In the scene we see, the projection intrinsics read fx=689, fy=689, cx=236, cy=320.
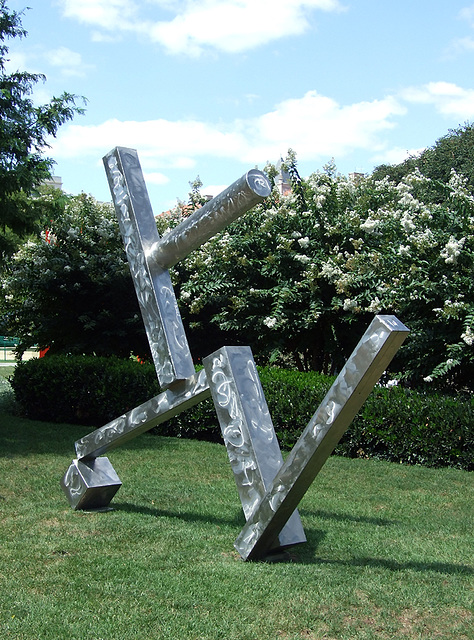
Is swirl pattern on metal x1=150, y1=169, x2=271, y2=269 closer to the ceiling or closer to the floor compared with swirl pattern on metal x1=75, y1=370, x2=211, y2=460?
closer to the ceiling

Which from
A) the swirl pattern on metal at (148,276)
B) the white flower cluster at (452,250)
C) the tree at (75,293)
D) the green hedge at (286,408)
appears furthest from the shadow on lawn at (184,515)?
the tree at (75,293)

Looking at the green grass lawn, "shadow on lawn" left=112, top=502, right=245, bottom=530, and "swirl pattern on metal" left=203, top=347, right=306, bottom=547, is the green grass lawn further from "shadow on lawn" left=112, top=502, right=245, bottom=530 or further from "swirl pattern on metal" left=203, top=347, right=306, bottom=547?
"swirl pattern on metal" left=203, top=347, right=306, bottom=547

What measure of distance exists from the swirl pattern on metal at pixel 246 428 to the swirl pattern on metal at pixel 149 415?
0.54 ft

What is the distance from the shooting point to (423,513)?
5730 mm

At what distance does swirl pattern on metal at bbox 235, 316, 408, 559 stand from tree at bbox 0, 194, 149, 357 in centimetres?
763

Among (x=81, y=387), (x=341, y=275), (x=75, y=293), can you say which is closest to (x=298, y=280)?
(x=341, y=275)

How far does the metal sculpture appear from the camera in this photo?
11.8 ft

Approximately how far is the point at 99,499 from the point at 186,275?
259 inches

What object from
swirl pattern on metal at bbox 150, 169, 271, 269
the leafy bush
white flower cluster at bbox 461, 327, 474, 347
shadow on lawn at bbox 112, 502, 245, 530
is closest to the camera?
swirl pattern on metal at bbox 150, 169, 271, 269

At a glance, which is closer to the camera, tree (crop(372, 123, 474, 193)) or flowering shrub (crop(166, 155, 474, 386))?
flowering shrub (crop(166, 155, 474, 386))

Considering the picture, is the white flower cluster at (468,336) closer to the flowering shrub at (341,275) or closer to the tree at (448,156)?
the flowering shrub at (341,275)

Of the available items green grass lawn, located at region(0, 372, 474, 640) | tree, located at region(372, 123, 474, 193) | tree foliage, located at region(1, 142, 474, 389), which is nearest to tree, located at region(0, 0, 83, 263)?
tree foliage, located at region(1, 142, 474, 389)

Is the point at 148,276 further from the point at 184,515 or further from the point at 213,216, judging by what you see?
the point at 184,515

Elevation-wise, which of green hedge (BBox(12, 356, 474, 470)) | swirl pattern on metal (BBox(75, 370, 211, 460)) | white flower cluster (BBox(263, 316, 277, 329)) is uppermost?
swirl pattern on metal (BBox(75, 370, 211, 460))
